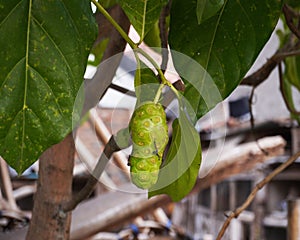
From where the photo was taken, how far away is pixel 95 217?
1176mm

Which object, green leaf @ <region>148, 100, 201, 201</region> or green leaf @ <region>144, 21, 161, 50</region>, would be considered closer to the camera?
green leaf @ <region>148, 100, 201, 201</region>

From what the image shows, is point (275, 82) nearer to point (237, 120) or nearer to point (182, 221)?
point (237, 120)

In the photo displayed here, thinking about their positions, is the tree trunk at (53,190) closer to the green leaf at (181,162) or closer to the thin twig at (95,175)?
the thin twig at (95,175)

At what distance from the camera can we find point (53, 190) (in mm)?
670

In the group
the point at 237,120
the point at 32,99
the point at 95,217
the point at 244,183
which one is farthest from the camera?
the point at 244,183

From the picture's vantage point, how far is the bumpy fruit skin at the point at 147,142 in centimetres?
33

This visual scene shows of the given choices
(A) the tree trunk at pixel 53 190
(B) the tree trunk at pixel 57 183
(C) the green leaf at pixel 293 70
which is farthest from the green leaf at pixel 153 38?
(C) the green leaf at pixel 293 70

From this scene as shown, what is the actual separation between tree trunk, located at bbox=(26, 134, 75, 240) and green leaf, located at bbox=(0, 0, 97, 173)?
0.32 m

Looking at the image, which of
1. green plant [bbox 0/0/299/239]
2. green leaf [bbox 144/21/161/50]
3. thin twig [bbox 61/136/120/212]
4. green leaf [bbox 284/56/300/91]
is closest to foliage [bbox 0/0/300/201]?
green plant [bbox 0/0/299/239]

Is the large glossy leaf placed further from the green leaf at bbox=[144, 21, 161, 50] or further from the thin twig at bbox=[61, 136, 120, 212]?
the green leaf at bbox=[144, 21, 161, 50]

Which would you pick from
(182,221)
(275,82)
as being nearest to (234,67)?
(275,82)

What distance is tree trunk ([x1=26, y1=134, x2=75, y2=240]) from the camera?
66 cm

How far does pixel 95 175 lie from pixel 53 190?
0.44ft

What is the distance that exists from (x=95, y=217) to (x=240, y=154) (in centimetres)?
46
